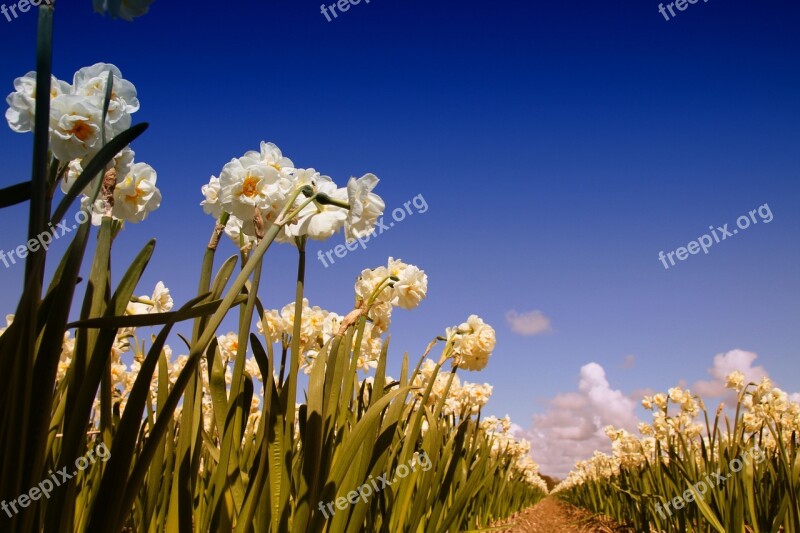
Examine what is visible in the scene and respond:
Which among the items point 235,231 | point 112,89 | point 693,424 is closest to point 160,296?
point 235,231

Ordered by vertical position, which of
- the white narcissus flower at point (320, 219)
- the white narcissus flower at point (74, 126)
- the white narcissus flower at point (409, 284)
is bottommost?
the white narcissus flower at point (320, 219)

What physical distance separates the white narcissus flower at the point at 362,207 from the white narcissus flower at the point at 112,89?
524 mm

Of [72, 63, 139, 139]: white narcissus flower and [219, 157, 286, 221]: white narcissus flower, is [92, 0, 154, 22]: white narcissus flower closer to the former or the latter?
[72, 63, 139, 139]: white narcissus flower

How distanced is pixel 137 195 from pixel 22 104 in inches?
13.4

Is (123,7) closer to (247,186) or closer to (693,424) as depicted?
(247,186)

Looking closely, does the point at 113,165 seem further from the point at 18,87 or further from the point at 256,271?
the point at 256,271

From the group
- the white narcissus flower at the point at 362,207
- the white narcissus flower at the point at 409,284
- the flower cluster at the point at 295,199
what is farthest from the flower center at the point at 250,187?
the white narcissus flower at the point at 409,284

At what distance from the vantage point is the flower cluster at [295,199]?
1.40 m

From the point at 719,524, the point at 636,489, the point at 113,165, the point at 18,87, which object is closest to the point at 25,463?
the point at 113,165

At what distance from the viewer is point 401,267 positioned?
252cm

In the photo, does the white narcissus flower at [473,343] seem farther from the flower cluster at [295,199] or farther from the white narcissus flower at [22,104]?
the white narcissus flower at [22,104]

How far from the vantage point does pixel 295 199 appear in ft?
4.72

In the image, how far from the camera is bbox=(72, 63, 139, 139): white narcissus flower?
123 cm

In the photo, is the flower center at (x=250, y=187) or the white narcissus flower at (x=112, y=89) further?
the flower center at (x=250, y=187)
